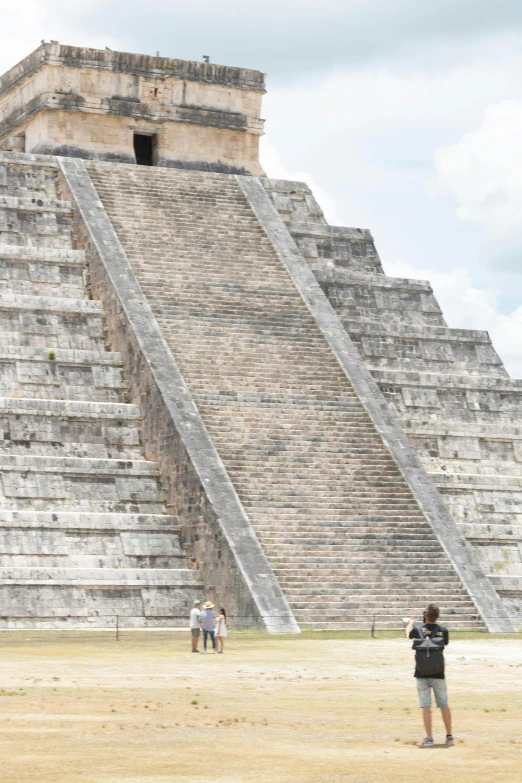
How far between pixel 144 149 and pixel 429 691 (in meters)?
24.6

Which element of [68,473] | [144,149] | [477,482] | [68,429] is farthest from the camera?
[144,149]

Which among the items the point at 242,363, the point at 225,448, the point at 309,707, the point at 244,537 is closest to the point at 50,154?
the point at 242,363

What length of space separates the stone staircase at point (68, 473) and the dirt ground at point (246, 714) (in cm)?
233

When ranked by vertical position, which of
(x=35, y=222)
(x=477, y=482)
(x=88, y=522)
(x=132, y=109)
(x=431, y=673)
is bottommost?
(x=431, y=673)

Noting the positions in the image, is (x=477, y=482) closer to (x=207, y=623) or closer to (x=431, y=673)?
(x=207, y=623)

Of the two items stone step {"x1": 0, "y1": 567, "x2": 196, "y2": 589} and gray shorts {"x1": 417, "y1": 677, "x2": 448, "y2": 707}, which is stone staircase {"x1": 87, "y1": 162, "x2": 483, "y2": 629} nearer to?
stone step {"x1": 0, "y1": 567, "x2": 196, "y2": 589}

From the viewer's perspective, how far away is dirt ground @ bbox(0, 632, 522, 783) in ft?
37.0

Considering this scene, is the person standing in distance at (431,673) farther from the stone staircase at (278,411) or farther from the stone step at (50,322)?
the stone step at (50,322)

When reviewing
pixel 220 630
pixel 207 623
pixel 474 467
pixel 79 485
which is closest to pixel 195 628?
pixel 207 623

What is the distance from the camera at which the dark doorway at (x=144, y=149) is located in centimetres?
3519

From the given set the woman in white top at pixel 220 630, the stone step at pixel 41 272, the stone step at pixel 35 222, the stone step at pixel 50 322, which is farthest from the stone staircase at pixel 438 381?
the woman in white top at pixel 220 630

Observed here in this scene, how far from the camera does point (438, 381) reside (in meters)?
31.2

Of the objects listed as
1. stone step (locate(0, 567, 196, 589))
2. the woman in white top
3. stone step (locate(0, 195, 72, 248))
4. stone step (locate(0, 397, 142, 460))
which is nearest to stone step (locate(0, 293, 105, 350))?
stone step (locate(0, 397, 142, 460))

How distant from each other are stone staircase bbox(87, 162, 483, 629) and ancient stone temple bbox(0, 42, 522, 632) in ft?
0.17
